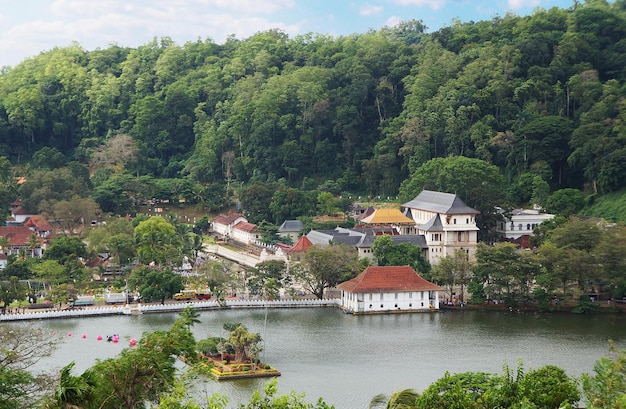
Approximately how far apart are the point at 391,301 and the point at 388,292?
0.36 m

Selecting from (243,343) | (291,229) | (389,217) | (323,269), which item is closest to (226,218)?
(291,229)

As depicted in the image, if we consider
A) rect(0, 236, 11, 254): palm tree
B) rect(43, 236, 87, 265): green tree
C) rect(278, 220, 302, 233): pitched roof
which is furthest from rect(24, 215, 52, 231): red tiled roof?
rect(278, 220, 302, 233): pitched roof

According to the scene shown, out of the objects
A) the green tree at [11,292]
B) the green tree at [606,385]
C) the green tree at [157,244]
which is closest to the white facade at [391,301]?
the green tree at [157,244]

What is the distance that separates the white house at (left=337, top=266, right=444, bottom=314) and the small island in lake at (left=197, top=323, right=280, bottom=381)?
323 inches

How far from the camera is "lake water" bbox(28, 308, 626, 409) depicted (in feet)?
100

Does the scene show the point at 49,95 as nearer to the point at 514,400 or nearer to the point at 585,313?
the point at 585,313

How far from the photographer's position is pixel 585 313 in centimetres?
4062

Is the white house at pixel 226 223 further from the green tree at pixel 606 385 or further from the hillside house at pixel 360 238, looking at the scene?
the green tree at pixel 606 385

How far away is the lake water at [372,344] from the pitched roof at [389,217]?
1163 centimetres

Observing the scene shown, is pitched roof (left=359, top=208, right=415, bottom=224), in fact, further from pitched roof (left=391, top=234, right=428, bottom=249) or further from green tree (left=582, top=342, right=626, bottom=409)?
green tree (left=582, top=342, right=626, bottom=409)

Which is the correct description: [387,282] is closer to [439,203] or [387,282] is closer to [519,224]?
[439,203]

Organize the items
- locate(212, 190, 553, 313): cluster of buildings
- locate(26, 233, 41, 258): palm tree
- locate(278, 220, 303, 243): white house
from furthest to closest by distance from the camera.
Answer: locate(278, 220, 303, 243): white house < locate(26, 233, 41, 258): palm tree < locate(212, 190, 553, 313): cluster of buildings

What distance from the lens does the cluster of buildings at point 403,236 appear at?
41.4 metres

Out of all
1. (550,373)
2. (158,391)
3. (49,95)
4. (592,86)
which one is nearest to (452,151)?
(592,86)
